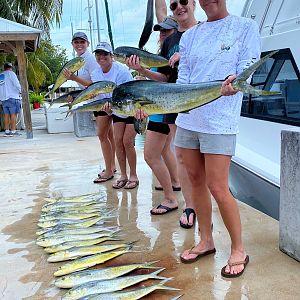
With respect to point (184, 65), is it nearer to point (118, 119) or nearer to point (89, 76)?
point (118, 119)

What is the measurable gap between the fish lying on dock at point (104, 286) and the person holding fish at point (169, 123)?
1134 millimetres

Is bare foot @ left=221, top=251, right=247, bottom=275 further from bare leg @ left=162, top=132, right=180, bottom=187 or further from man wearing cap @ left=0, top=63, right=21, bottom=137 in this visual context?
man wearing cap @ left=0, top=63, right=21, bottom=137

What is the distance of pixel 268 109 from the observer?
4910 millimetres

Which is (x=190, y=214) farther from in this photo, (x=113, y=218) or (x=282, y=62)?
(x=282, y=62)

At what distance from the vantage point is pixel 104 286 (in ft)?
9.36

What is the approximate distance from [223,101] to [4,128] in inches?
459

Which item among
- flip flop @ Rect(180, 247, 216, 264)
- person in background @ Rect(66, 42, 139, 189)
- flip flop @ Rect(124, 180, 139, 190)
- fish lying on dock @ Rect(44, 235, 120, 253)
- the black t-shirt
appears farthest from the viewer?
flip flop @ Rect(124, 180, 139, 190)

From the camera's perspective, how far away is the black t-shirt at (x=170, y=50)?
3.99 m

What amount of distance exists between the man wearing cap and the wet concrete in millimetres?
6011

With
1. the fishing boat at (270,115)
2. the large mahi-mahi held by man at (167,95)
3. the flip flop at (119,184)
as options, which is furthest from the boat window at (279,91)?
the flip flop at (119,184)

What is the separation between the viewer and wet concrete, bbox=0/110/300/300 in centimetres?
291

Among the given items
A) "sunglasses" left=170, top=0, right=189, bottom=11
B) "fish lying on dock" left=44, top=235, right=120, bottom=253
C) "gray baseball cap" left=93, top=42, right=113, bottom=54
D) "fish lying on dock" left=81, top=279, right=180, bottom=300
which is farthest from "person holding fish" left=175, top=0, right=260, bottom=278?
"gray baseball cap" left=93, top=42, right=113, bottom=54

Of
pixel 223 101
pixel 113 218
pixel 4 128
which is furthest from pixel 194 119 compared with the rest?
pixel 4 128

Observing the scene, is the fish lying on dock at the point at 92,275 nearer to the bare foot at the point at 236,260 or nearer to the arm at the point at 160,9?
the bare foot at the point at 236,260
